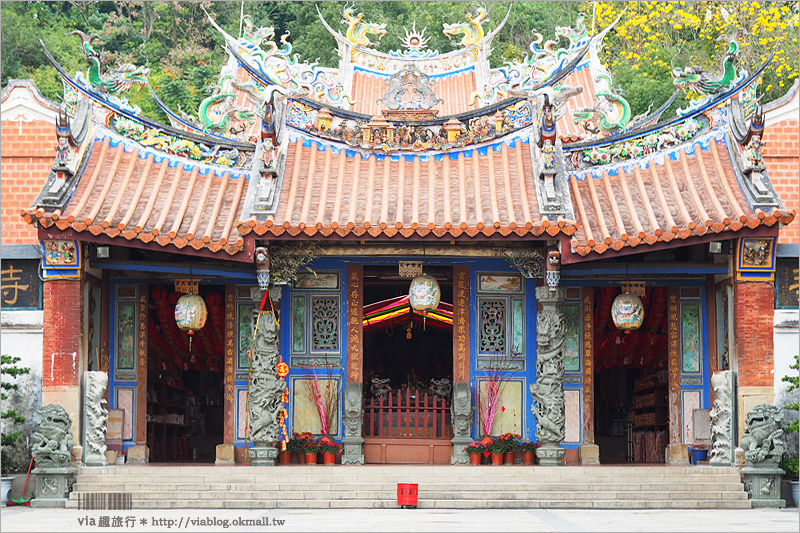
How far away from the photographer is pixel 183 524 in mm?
10945

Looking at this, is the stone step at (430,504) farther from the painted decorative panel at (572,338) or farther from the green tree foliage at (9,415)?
the painted decorative panel at (572,338)

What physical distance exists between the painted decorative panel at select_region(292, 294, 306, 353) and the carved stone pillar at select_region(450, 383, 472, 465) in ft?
7.62

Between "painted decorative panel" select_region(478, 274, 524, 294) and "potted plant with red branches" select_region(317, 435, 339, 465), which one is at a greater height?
"painted decorative panel" select_region(478, 274, 524, 294)

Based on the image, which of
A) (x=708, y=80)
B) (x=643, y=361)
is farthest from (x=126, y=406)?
(x=708, y=80)

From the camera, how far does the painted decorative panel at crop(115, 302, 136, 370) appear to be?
15445 millimetres

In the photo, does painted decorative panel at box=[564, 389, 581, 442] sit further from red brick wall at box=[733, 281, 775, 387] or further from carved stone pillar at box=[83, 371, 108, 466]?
carved stone pillar at box=[83, 371, 108, 466]

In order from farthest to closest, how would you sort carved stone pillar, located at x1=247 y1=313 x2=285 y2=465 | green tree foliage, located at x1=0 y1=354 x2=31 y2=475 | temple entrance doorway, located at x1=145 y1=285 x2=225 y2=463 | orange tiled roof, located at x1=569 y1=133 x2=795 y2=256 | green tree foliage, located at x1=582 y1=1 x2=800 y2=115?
1. green tree foliage, located at x1=582 y1=1 x2=800 y2=115
2. temple entrance doorway, located at x1=145 y1=285 x2=225 y2=463
3. carved stone pillar, located at x1=247 y1=313 x2=285 y2=465
4. green tree foliage, located at x1=0 y1=354 x2=31 y2=475
5. orange tiled roof, located at x1=569 y1=133 x2=795 y2=256

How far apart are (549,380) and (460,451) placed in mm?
1746

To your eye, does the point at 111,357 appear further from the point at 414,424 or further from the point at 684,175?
the point at 684,175

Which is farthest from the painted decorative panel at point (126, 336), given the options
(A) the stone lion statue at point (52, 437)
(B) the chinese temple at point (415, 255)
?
(A) the stone lion statue at point (52, 437)

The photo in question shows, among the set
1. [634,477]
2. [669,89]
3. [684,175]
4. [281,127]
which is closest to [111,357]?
[281,127]

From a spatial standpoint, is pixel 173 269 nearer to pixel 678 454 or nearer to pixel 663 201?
pixel 663 201

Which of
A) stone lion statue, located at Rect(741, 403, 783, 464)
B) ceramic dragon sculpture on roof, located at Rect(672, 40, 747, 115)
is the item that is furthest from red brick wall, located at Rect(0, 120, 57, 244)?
stone lion statue, located at Rect(741, 403, 783, 464)

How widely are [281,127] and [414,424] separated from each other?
4711mm
